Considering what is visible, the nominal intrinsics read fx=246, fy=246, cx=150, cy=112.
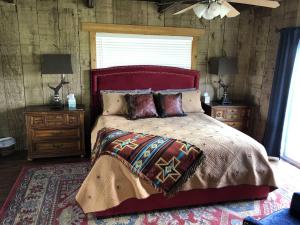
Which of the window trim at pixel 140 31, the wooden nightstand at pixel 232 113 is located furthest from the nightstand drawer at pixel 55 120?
the wooden nightstand at pixel 232 113

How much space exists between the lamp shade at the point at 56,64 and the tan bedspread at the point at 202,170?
133 centimetres

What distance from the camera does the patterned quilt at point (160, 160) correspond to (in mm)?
2303

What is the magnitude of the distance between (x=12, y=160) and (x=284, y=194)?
12.2 ft

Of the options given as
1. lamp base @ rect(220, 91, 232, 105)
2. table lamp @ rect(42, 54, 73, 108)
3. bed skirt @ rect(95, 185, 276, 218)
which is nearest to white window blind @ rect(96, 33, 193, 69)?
table lamp @ rect(42, 54, 73, 108)

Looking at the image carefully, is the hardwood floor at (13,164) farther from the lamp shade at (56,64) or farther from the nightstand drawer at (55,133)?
the lamp shade at (56,64)

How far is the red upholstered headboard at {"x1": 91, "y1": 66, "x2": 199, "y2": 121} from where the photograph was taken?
402 centimetres

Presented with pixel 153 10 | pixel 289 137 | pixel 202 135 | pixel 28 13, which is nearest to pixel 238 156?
pixel 202 135

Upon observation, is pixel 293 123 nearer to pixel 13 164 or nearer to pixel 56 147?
pixel 56 147

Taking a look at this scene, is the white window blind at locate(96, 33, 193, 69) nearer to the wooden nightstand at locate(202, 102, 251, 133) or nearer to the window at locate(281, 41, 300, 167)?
the wooden nightstand at locate(202, 102, 251, 133)

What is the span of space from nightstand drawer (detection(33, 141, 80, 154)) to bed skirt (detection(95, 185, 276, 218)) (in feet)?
5.26

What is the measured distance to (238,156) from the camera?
2.52 metres

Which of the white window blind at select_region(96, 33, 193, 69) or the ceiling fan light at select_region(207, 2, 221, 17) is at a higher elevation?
the ceiling fan light at select_region(207, 2, 221, 17)

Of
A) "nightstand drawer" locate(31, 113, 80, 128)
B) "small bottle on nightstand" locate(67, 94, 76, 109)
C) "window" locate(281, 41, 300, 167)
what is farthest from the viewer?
"small bottle on nightstand" locate(67, 94, 76, 109)

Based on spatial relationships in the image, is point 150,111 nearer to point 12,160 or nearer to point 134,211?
point 134,211
